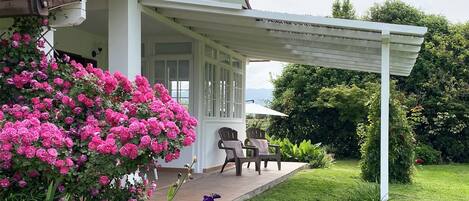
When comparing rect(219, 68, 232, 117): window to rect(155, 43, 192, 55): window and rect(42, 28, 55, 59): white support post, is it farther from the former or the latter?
rect(42, 28, 55, 59): white support post

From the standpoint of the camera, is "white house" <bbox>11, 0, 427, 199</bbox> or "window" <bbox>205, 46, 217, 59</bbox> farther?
"window" <bbox>205, 46, 217, 59</bbox>

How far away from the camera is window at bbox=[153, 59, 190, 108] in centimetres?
934

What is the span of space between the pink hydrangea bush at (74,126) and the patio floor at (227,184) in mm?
2425

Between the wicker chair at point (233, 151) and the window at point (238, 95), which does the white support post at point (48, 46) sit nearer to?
the wicker chair at point (233, 151)

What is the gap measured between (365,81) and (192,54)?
32.7 ft

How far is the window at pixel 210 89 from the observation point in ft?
32.0

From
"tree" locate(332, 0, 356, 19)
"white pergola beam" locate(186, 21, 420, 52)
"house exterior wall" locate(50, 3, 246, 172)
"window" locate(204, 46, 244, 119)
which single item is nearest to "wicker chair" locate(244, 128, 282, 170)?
"window" locate(204, 46, 244, 119)

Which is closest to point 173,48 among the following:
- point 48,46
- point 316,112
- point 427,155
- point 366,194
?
point 366,194

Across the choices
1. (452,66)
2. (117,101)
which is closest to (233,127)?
(117,101)

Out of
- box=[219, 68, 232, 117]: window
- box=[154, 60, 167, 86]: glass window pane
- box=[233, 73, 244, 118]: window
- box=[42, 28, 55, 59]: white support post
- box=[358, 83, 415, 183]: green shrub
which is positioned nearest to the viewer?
box=[42, 28, 55, 59]: white support post

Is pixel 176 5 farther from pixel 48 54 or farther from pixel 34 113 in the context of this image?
pixel 34 113

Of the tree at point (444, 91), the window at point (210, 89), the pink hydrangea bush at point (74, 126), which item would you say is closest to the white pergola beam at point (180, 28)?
the window at point (210, 89)

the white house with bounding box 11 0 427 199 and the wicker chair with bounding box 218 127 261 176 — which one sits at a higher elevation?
the white house with bounding box 11 0 427 199

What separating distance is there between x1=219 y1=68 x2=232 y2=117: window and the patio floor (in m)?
1.35
